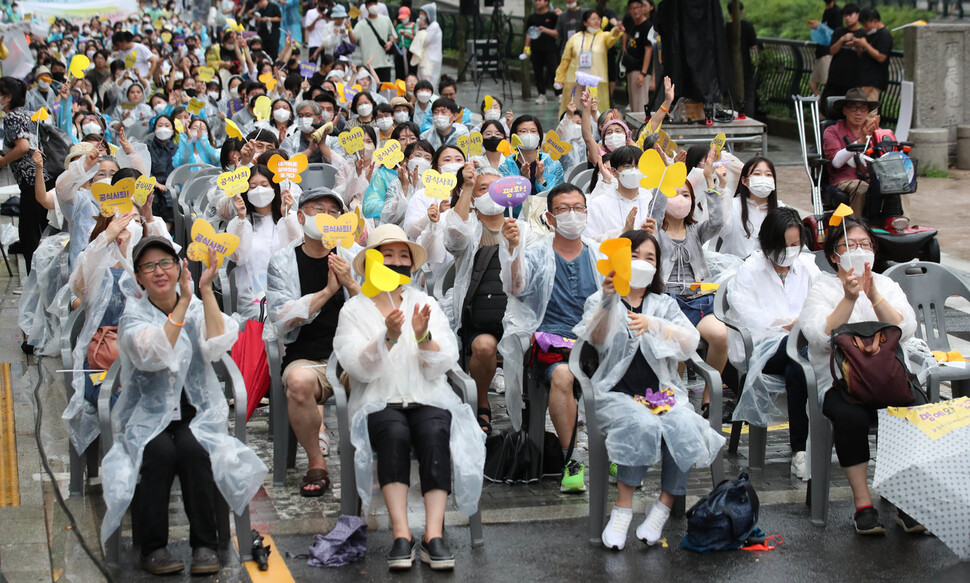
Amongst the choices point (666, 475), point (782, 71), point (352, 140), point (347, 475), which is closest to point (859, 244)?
point (666, 475)

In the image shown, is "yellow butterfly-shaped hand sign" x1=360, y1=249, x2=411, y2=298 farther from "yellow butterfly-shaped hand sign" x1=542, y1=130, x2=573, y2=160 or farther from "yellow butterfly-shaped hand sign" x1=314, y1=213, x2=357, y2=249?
"yellow butterfly-shaped hand sign" x1=542, y1=130, x2=573, y2=160

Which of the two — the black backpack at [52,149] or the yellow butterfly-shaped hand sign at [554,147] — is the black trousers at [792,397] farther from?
the black backpack at [52,149]

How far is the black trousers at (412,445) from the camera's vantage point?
5.20m

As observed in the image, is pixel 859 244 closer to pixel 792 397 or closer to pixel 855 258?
pixel 855 258

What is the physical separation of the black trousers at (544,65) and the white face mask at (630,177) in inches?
527

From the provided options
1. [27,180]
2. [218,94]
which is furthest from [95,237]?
[218,94]

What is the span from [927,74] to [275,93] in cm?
801

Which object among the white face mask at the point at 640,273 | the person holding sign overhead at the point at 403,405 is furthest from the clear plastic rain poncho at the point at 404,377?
the white face mask at the point at 640,273

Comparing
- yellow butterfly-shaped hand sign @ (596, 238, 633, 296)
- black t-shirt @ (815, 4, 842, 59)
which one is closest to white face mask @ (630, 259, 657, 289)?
yellow butterfly-shaped hand sign @ (596, 238, 633, 296)

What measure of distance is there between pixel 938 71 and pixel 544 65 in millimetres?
8071

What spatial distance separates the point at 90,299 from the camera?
6.20m

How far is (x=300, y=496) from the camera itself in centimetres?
594

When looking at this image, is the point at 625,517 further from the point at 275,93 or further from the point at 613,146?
the point at 275,93

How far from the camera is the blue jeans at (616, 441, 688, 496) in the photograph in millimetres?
5430
